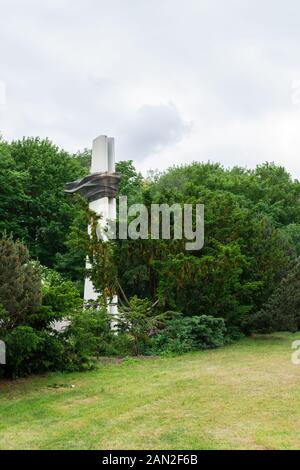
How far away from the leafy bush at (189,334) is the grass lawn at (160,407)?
130 centimetres

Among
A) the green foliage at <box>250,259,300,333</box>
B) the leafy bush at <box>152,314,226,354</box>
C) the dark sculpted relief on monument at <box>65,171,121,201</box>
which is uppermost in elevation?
the dark sculpted relief on monument at <box>65,171,121,201</box>

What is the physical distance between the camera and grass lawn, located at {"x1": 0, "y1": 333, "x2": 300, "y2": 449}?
5.73 m

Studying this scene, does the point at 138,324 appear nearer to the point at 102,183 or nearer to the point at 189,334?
the point at 189,334

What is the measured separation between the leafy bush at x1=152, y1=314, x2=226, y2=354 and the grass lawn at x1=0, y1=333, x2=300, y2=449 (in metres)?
1.30

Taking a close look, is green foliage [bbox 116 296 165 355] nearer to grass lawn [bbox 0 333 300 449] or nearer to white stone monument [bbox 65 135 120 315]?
grass lawn [bbox 0 333 300 449]

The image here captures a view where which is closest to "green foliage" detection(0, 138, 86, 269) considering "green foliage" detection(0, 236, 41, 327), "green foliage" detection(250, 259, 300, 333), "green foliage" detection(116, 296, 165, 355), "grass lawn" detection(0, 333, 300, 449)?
"green foliage" detection(250, 259, 300, 333)

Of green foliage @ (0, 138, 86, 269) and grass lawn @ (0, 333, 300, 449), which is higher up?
green foliage @ (0, 138, 86, 269)

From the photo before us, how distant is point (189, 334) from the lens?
12758 millimetres

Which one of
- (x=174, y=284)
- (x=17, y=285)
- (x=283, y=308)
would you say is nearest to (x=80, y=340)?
(x=17, y=285)

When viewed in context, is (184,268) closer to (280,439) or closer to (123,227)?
(123,227)

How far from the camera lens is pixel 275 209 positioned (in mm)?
27391

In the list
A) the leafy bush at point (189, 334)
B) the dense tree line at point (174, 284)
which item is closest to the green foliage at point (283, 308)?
the dense tree line at point (174, 284)

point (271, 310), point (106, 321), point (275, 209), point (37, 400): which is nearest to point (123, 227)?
point (106, 321)

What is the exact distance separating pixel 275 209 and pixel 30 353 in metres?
20.1
